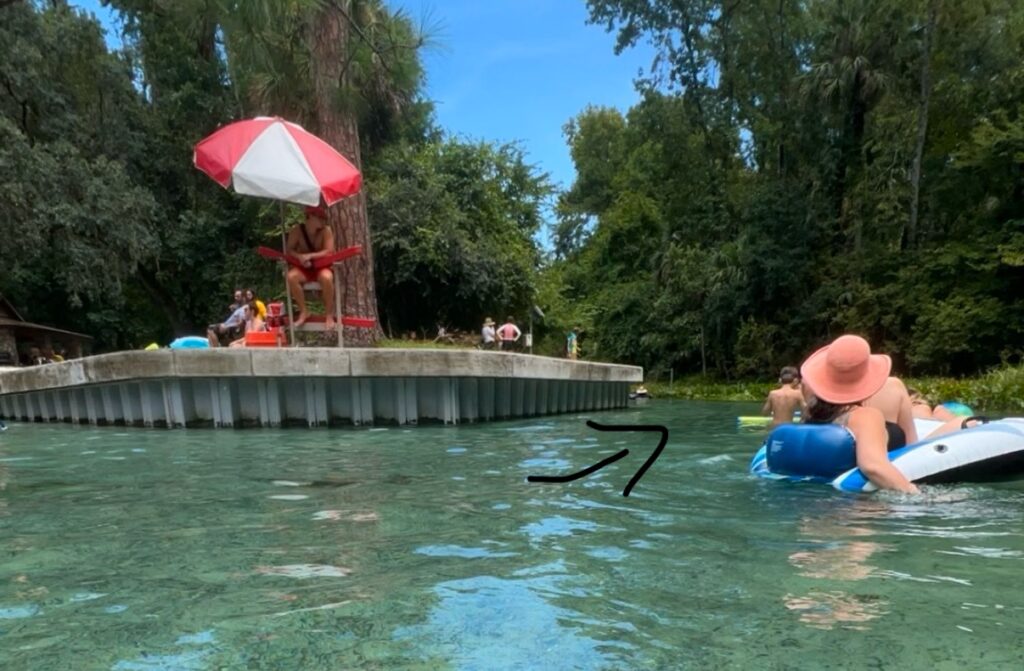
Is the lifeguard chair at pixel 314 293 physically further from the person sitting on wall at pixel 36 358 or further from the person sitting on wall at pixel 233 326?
the person sitting on wall at pixel 36 358

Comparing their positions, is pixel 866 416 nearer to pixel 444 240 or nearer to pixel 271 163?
pixel 271 163

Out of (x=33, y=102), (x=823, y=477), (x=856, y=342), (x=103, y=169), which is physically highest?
(x=33, y=102)

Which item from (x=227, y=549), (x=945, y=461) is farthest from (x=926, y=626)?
(x=945, y=461)

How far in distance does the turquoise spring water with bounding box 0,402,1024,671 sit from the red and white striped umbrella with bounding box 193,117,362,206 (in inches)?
151

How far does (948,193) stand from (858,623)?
2605 cm

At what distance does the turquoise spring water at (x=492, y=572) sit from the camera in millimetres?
2037

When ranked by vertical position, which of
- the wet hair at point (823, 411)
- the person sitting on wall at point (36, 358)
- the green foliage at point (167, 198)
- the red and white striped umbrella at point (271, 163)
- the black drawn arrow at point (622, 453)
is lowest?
the wet hair at point (823, 411)

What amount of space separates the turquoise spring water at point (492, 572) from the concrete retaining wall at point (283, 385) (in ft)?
9.41

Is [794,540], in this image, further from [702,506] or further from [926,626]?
[926,626]

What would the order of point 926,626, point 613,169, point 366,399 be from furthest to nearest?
1. point 613,169
2. point 366,399
3. point 926,626

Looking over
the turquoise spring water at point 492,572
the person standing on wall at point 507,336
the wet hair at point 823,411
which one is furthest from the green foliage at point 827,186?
the turquoise spring water at point 492,572

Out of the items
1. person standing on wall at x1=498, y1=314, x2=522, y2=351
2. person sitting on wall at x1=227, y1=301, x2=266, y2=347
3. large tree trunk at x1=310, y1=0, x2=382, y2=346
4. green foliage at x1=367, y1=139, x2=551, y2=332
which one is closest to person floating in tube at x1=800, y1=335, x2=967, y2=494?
person sitting on wall at x1=227, y1=301, x2=266, y2=347

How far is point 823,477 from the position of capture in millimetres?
4863

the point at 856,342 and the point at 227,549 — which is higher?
the point at 856,342
